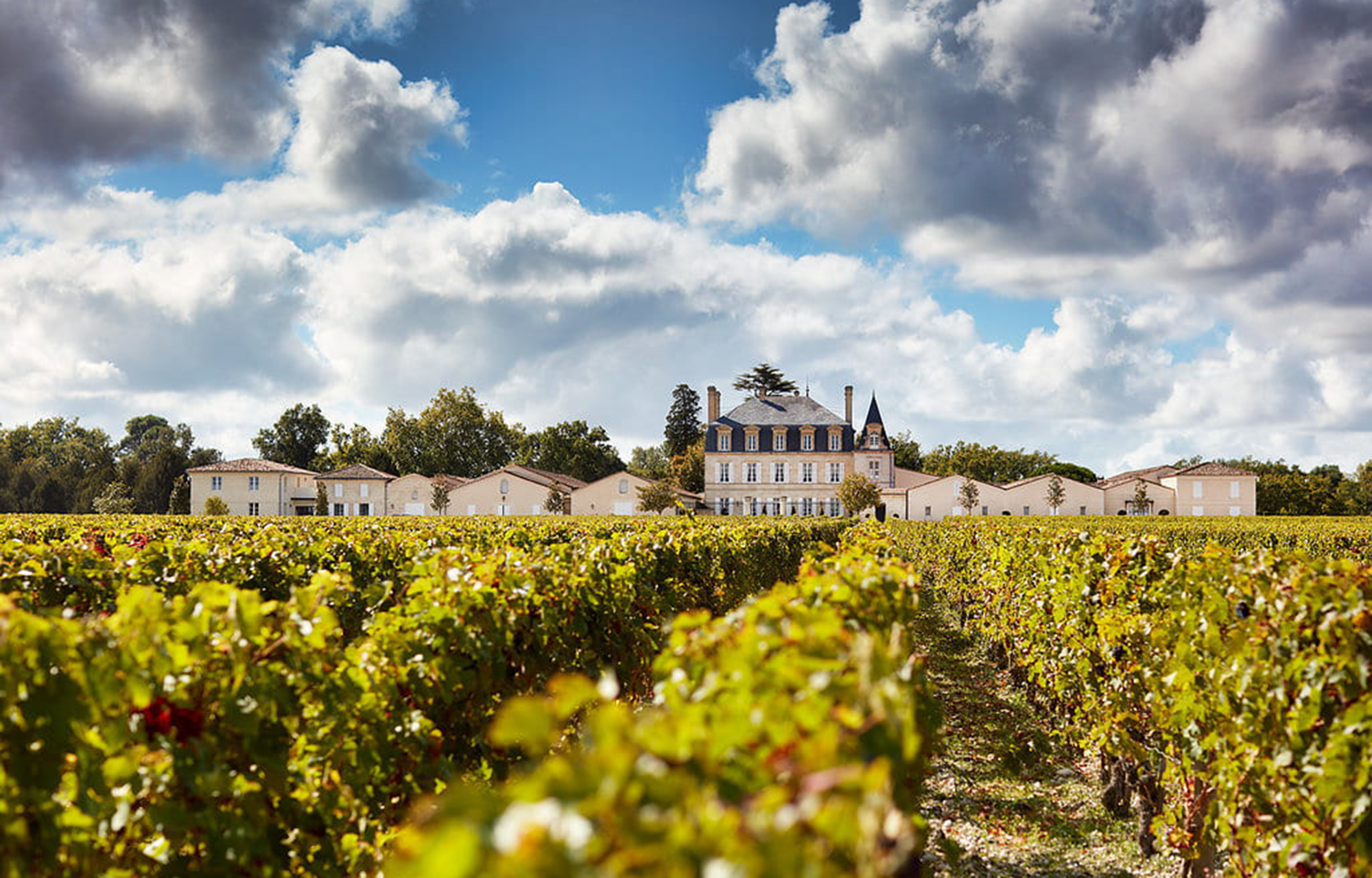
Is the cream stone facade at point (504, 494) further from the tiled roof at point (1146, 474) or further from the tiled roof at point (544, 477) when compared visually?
the tiled roof at point (1146, 474)

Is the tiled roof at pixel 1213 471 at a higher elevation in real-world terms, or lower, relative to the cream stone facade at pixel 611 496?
higher

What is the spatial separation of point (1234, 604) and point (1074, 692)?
306 cm

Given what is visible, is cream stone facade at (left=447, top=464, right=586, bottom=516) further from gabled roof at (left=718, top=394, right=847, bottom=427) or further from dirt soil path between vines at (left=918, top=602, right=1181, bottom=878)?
dirt soil path between vines at (left=918, top=602, right=1181, bottom=878)

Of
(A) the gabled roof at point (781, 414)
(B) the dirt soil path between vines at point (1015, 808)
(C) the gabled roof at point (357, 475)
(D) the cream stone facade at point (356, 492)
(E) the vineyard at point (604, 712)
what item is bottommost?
(B) the dirt soil path between vines at point (1015, 808)

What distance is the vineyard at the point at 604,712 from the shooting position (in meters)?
1.41

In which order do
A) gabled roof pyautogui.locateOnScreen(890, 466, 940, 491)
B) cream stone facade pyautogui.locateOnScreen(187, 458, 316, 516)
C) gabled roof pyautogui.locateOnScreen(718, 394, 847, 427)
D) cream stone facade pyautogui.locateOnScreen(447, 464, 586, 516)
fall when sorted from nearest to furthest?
cream stone facade pyautogui.locateOnScreen(447, 464, 586, 516) → cream stone facade pyautogui.locateOnScreen(187, 458, 316, 516) → gabled roof pyautogui.locateOnScreen(718, 394, 847, 427) → gabled roof pyautogui.locateOnScreen(890, 466, 940, 491)

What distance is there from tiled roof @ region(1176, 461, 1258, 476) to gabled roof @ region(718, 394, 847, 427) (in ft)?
90.9

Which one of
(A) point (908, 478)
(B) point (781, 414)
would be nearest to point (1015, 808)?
(B) point (781, 414)

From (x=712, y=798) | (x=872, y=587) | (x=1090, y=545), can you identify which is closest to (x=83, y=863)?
(x=712, y=798)

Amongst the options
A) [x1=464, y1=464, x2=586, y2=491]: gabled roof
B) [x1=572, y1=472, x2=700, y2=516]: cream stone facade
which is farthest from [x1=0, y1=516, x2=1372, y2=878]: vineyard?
[x1=464, y1=464, x2=586, y2=491]: gabled roof

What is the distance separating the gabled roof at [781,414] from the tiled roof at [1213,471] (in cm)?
2770

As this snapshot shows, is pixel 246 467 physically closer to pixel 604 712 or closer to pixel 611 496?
pixel 611 496

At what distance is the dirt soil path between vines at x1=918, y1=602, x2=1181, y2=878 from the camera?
241 inches

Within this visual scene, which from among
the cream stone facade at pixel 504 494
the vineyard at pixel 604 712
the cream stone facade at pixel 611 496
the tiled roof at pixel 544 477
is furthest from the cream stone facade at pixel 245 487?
the vineyard at pixel 604 712
